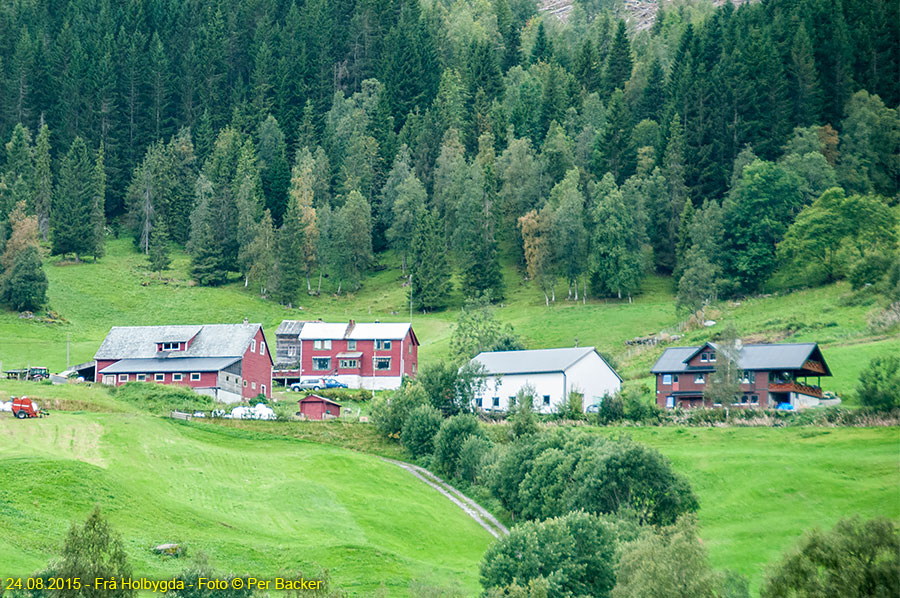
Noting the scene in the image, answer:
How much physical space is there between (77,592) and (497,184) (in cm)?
11288

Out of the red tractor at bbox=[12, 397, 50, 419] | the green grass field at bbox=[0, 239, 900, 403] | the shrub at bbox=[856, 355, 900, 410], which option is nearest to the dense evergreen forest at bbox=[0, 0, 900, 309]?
the green grass field at bbox=[0, 239, 900, 403]

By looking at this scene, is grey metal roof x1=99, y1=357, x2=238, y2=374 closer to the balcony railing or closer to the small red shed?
the small red shed

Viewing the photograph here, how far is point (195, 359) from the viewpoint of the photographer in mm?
99125

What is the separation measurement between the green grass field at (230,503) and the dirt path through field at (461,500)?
1055 mm

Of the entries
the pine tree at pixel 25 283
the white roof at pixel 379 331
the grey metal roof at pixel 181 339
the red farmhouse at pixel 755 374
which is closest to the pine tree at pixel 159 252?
the pine tree at pixel 25 283

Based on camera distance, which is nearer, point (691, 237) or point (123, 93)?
point (691, 237)

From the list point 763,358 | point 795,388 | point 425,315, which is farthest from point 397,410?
point 425,315

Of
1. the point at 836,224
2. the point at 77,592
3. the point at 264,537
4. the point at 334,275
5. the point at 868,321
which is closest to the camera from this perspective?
the point at 77,592

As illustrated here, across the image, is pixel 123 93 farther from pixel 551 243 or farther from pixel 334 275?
pixel 551 243

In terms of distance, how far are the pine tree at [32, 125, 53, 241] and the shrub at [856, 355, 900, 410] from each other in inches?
4156

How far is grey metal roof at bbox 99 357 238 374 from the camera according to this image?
316 ft

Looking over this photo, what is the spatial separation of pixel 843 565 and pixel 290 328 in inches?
3118

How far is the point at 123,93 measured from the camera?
576 ft

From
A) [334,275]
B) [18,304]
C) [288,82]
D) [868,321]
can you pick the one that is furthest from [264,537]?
[288,82]
